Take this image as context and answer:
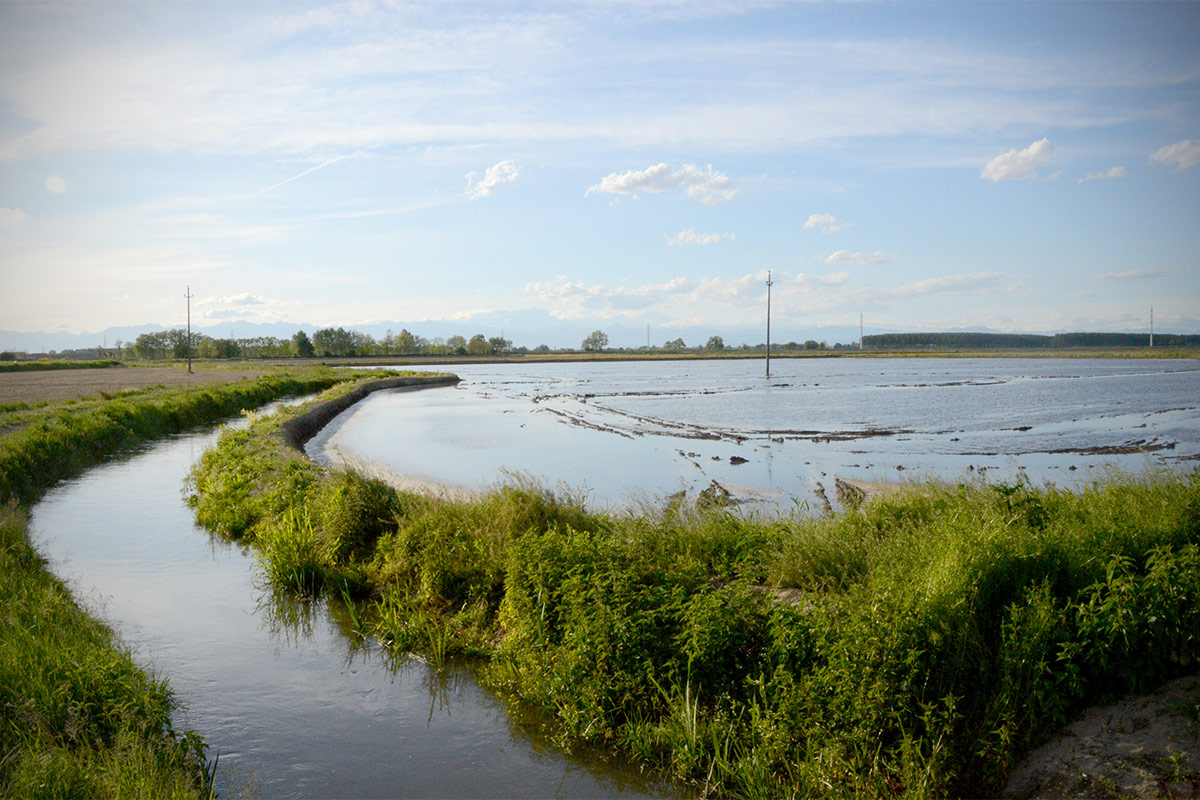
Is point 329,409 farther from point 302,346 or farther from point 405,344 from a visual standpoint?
point 405,344

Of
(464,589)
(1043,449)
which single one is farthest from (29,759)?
(1043,449)

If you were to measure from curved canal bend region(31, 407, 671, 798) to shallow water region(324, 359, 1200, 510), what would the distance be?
4.71 metres

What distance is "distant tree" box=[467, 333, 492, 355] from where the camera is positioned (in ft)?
549

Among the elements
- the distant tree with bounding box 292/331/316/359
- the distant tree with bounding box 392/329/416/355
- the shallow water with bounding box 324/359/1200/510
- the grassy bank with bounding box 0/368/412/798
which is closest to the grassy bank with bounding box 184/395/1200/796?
the grassy bank with bounding box 0/368/412/798

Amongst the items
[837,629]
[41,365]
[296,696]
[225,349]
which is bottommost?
[296,696]

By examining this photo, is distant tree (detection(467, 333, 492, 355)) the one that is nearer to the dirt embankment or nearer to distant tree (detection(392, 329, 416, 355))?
distant tree (detection(392, 329, 416, 355))

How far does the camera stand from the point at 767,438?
28500 millimetres

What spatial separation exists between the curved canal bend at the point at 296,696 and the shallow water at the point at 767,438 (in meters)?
4.71

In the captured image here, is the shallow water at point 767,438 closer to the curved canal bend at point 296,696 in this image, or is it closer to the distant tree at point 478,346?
the curved canal bend at point 296,696

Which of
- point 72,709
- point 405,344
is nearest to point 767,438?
point 72,709

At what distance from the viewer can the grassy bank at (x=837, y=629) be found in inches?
221

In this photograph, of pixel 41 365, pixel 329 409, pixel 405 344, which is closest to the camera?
pixel 329 409

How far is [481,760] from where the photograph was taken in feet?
21.6

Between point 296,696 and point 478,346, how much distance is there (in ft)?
538
